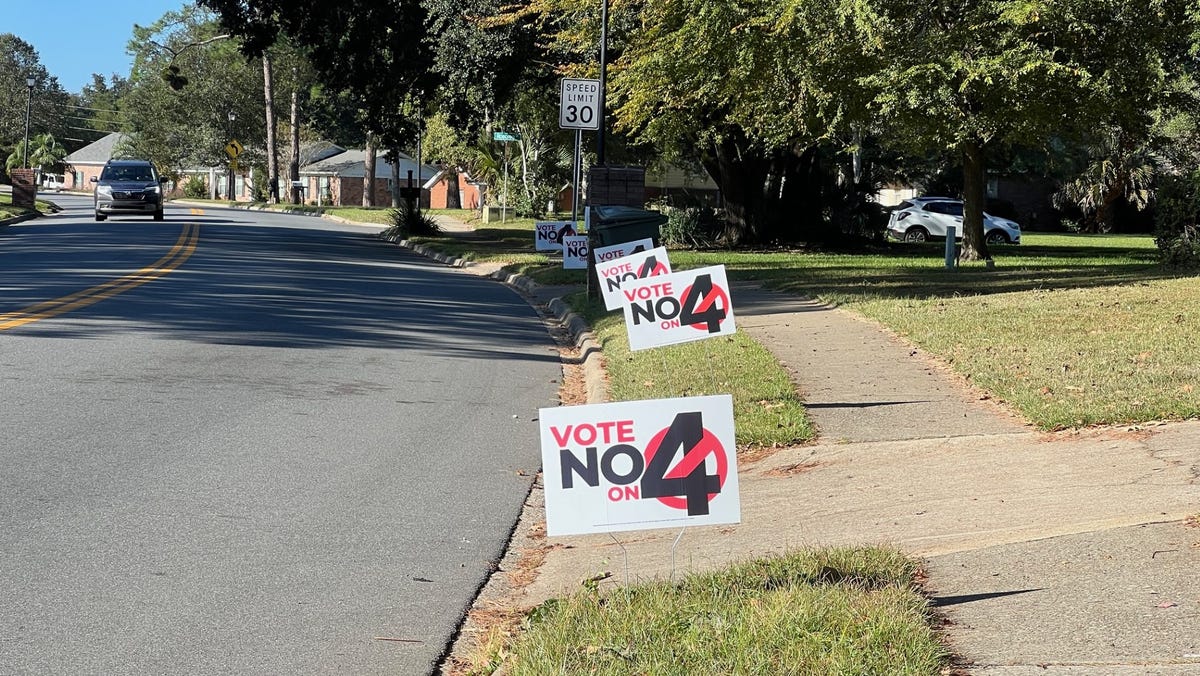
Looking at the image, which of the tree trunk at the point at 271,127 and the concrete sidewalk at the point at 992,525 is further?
the tree trunk at the point at 271,127

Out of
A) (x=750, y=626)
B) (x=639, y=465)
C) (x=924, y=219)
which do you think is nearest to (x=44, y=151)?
(x=924, y=219)

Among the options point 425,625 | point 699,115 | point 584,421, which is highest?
point 699,115

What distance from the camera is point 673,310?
31.6 ft

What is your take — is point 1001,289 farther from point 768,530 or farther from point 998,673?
point 998,673

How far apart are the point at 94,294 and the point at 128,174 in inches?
1083

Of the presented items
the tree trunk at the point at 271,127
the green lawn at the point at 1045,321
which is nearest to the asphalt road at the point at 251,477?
the green lawn at the point at 1045,321

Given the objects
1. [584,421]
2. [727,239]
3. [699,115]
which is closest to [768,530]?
[584,421]

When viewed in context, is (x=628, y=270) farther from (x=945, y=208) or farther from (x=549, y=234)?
(x=945, y=208)

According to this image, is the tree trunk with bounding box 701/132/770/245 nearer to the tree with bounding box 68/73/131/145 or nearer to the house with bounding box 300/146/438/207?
the house with bounding box 300/146/438/207

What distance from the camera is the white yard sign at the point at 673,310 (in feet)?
31.2

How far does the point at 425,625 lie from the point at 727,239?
1052 inches

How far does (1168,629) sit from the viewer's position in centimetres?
468

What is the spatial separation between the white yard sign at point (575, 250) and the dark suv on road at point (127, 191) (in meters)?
25.6

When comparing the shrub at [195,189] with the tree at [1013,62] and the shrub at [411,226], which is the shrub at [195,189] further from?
the tree at [1013,62]
